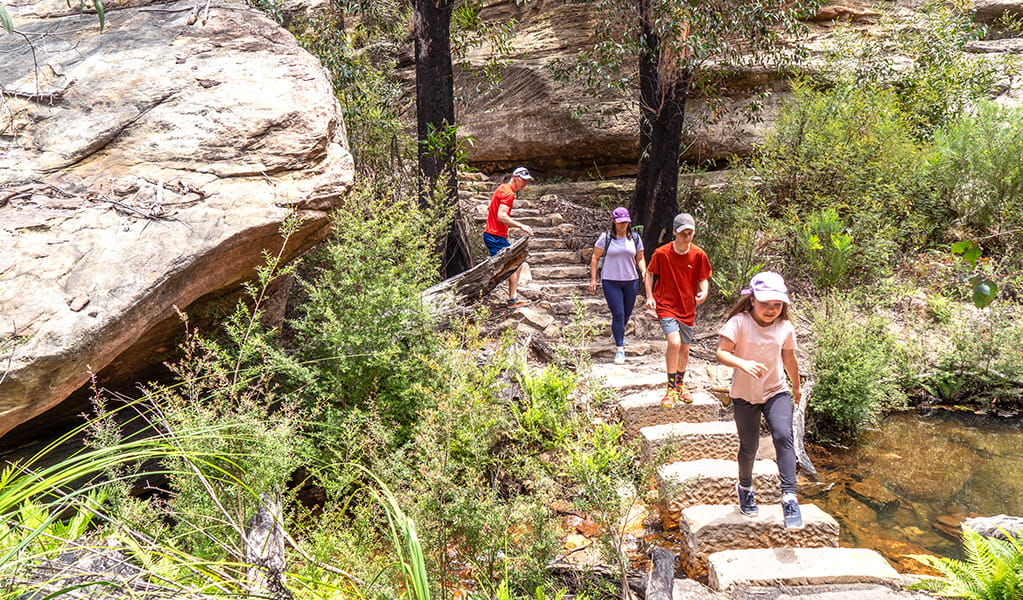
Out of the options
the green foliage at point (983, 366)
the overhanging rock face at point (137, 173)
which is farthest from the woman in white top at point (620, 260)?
the green foliage at point (983, 366)

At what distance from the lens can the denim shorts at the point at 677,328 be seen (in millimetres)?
5844

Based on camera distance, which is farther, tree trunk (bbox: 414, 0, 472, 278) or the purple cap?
tree trunk (bbox: 414, 0, 472, 278)

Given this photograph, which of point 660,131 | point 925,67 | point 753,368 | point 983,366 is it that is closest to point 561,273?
point 660,131

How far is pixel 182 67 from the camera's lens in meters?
5.44

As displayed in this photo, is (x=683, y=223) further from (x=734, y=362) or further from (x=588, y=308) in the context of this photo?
(x=588, y=308)

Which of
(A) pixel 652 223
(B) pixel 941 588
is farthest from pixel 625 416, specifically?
(A) pixel 652 223

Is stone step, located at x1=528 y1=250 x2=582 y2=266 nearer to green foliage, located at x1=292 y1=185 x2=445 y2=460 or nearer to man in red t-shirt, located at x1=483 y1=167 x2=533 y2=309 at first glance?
man in red t-shirt, located at x1=483 y1=167 x2=533 y2=309

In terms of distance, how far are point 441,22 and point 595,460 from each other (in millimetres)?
7015

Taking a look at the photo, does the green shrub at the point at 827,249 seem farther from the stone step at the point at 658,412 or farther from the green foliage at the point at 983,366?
the stone step at the point at 658,412

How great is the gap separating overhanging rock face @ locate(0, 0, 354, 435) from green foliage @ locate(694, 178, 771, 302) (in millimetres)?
6377

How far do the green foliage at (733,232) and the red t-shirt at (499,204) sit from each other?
351cm

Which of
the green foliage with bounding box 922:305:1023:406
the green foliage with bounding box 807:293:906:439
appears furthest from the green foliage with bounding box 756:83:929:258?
the green foliage with bounding box 807:293:906:439

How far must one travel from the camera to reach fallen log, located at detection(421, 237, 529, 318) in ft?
20.2

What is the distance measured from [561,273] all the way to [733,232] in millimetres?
2937
